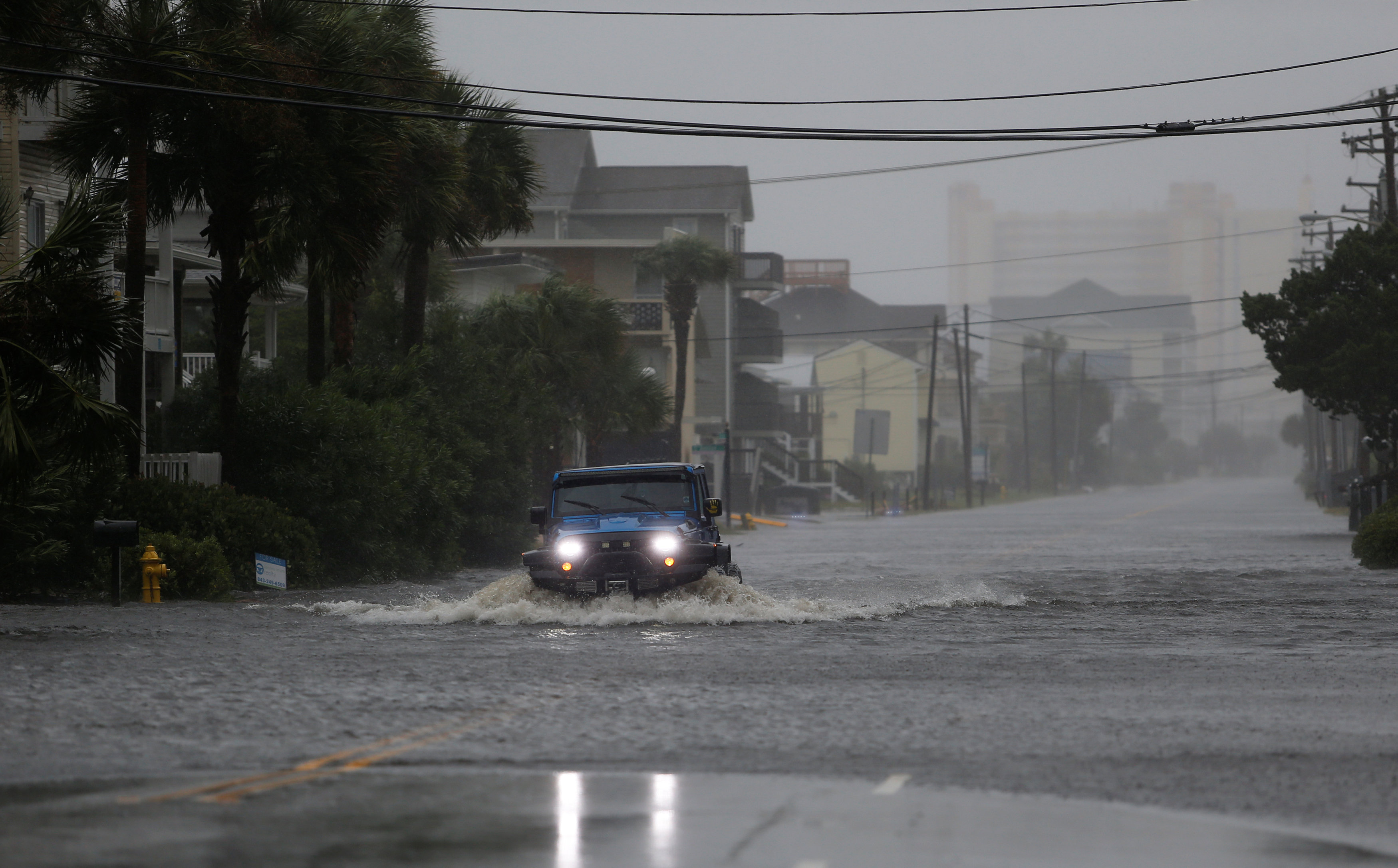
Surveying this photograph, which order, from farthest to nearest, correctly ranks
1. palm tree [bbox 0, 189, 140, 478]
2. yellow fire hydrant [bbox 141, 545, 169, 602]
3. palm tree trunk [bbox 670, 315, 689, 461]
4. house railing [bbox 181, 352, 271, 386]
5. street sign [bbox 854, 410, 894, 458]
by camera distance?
street sign [bbox 854, 410, 894, 458]
palm tree trunk [bbox 670, 315, 689, 461]
house railing [bbox 181, 352, 271, 386]
yellow fire hydrant [bbox 141, 545, 169, 602]
palm tree [bbox 0, 189, 140, 478]

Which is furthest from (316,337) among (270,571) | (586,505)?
(586,505)

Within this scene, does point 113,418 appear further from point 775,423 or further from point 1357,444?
point 775,423

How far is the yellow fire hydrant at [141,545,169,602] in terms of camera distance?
2262 centimetres

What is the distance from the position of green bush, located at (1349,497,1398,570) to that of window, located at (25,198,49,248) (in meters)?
23.5

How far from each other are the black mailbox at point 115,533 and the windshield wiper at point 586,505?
199 inches

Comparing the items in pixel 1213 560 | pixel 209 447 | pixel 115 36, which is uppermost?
pixel 115 36

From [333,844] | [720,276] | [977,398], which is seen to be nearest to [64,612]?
[333,844]

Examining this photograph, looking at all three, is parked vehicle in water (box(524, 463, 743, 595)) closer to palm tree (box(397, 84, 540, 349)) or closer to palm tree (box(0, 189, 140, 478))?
palm tree (box(0, 189, 140, 478))

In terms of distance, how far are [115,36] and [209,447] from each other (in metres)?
6.88

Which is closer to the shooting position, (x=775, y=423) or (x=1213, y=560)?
(x=1213, y=560)

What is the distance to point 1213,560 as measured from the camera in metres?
35.1

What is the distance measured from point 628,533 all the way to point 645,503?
1177mm

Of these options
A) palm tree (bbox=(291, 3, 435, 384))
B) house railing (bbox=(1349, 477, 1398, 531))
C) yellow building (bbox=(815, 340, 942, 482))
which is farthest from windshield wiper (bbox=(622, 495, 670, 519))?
yellow building (bbox=(815, 340, 942, 482))

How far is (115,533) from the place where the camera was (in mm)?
21312
